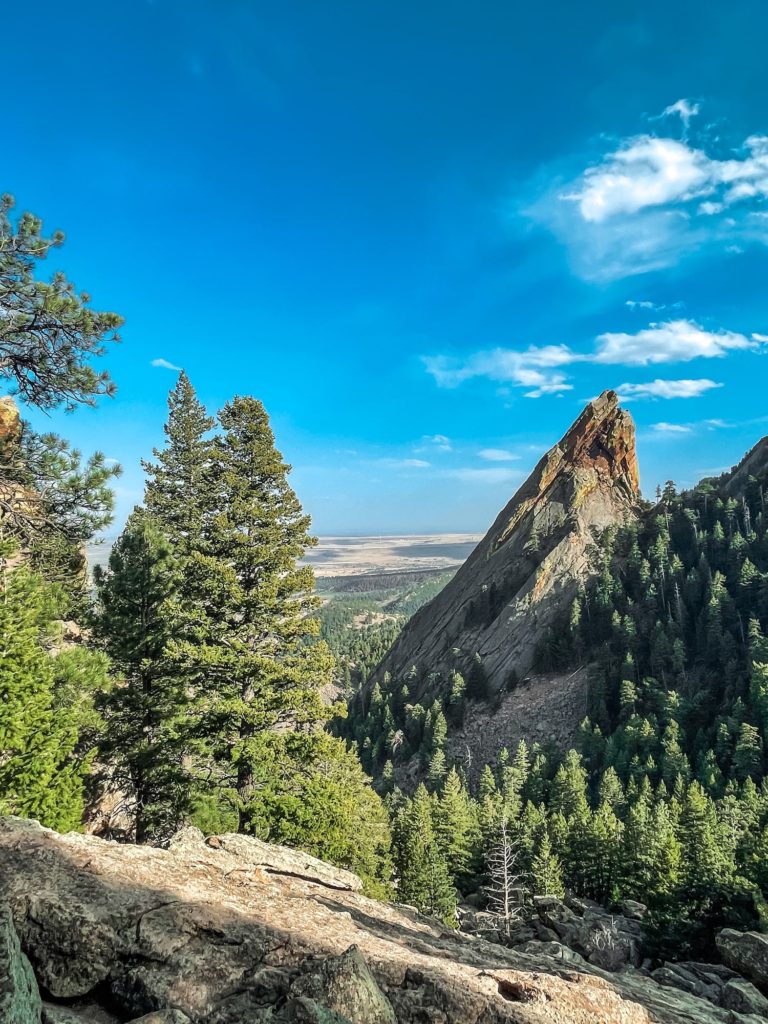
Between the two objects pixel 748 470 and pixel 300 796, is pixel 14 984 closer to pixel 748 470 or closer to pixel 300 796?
pixel 300 796

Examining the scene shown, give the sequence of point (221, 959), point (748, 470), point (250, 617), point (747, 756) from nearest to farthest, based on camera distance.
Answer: point (221, 959), point (250, 617), point (747, 756), point (748, 470)

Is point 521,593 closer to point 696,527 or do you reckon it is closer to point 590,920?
point 696,527

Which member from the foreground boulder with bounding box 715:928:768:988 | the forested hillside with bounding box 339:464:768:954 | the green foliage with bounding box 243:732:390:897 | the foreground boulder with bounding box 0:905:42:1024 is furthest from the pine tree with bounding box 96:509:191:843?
the forested hillside with bounding box 339:464:768:954

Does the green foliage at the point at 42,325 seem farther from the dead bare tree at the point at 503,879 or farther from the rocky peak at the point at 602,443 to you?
the rocky peak at the point at 602,443

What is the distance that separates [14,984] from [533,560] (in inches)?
4108

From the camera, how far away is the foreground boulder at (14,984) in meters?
4.68

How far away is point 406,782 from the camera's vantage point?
260 ft

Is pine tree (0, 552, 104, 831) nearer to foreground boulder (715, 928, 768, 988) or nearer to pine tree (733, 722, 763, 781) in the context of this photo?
foreground boulder (715, 928, 768, 988)

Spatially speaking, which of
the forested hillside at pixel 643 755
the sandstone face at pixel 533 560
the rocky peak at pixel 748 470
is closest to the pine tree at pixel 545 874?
the forested hillside at pixel 643 755

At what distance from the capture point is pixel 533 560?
10406 centimetres

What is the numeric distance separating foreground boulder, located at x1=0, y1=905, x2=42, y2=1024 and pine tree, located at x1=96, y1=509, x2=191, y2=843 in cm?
1011

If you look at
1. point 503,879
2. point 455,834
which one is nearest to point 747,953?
point 503,879

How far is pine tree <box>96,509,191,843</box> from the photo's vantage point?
16.2 m

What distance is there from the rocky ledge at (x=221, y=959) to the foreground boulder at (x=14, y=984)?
0.05 feet
